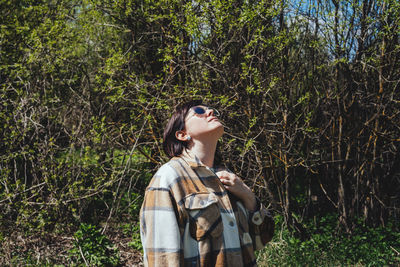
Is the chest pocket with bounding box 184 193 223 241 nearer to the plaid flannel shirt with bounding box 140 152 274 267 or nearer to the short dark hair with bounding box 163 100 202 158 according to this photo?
the plaid flannel shirt with bounding box 140 152 274 267

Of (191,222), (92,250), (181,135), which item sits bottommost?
(92,250)

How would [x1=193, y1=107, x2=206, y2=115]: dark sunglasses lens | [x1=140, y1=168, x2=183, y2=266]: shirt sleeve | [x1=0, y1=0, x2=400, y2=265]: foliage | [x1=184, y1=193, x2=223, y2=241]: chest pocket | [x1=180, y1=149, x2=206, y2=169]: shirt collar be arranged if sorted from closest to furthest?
1. [x1=140, y1=168, x2=183, y2=266]: shirt sleeve
2. [x1=184, y1=193, x2=223, y2=241]: chest pocket
3. [x1=180, y1=149, x2=206, y2=169]: shirt collar
4. [x1=193, y1=107, x2=206, y2=115]: dark sunglasses lens
5. [x1=0, y1=0, x2=400, y2=265]: foliage

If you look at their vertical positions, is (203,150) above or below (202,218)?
above

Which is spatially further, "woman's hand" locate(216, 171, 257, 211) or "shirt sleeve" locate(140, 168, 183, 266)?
"woman's hand" locate(216, 171, 257, 211)

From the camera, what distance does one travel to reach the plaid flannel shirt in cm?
148

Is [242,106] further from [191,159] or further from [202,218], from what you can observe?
[202,218]

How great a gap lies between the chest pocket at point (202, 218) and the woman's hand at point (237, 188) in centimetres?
18

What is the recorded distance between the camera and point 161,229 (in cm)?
148

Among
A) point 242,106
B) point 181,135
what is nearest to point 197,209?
point 181,135

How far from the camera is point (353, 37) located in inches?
187

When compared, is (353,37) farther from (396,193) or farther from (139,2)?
(139,2)

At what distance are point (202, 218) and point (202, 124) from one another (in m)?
0.47

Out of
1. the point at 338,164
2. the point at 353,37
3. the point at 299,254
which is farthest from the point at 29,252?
the point at 353,37

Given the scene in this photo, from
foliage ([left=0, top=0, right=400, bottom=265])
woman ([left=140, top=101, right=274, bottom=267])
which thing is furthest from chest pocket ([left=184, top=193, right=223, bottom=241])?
foliage ([left=0, top=0, right=400, bottom=265])
